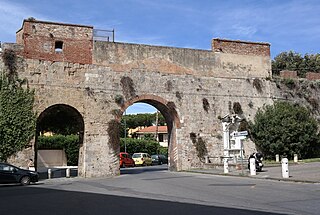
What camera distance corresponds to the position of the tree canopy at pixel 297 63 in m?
42.9

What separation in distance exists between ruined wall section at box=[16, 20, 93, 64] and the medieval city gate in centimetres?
5

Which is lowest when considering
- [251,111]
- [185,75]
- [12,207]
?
[12,207]

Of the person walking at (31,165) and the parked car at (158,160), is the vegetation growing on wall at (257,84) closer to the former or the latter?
the person walking at (31,165)

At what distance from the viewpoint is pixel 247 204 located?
352 inches

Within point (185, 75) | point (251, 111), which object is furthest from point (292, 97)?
point (185, 75)

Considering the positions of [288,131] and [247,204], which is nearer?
[247,204]

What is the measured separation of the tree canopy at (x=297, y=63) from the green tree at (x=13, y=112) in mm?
30267

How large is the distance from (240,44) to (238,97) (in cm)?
379

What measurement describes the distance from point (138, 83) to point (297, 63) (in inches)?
1114

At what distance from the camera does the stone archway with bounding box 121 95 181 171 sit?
882 inches

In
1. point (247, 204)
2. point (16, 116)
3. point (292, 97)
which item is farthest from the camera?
point (292, 97)

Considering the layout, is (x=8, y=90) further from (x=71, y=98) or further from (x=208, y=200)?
(x=208, y=200)

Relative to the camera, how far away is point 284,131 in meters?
23.7

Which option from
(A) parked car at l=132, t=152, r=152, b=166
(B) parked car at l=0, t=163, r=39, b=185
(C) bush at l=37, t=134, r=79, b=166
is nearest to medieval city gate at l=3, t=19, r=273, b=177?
(B) parked car at l=0, t=163, r=39, b=185
